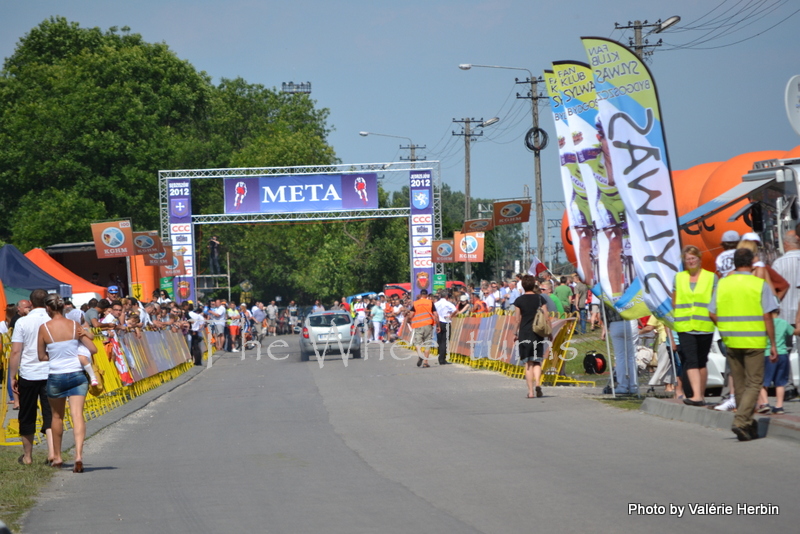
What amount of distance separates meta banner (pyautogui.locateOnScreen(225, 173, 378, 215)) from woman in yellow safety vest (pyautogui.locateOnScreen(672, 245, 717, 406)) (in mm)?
32385

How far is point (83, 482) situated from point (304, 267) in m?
72.8

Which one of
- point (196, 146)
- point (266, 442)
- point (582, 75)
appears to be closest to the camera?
point (266, 442)

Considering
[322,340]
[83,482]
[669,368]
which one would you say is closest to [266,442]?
[83,482]

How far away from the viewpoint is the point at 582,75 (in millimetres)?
16969

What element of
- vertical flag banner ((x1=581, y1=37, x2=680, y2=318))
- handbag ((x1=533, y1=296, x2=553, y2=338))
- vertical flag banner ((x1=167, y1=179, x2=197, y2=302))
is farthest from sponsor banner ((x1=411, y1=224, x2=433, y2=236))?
vertical flag banner ((x1=581, y1=37, x2=680, y2=318))

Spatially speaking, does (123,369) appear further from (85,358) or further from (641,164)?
(641,164)

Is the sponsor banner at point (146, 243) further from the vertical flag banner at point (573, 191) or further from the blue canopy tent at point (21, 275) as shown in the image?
the vertical flag banner at point (573, 191)

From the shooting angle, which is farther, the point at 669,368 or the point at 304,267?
the point at 304,267

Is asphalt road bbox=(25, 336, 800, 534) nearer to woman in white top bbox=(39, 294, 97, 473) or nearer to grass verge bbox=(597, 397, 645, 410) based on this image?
grass verge bbox=(597, 397, 645, 410)

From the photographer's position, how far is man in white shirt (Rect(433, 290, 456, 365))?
26750 millimetres

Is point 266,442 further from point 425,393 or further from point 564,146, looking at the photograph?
point 564,146

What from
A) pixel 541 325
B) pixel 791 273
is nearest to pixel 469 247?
pixel 541 325

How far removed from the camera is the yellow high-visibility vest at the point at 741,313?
31.5ft

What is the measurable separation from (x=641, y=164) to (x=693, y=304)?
8.14 ft
